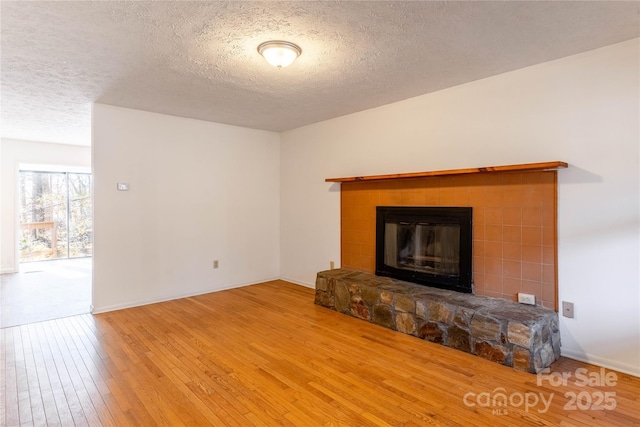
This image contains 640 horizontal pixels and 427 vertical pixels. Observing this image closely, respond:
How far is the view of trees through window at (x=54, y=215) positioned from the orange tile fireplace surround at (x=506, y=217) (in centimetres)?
720

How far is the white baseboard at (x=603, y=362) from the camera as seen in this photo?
2455 mm

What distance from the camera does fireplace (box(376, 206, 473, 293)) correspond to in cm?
332

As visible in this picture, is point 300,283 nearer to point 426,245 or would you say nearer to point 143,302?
point 143,302

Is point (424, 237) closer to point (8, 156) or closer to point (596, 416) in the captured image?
point (596, 416)

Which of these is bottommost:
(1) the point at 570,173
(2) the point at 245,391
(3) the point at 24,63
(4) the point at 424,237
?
(2) the point at 245,391

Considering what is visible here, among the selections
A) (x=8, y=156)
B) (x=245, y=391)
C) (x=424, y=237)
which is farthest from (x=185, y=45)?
(x=8, y=156)

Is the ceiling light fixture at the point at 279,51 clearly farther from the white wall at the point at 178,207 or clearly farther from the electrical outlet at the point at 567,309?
the electrical outlet at the point at 567,309

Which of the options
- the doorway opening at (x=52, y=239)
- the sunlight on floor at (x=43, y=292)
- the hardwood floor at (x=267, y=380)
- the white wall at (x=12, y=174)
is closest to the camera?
the hardwood floor at (x=267, y=380)

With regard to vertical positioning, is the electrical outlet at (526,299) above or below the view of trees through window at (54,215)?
below

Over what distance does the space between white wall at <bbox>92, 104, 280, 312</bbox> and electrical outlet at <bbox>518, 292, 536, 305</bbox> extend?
11.9 feet

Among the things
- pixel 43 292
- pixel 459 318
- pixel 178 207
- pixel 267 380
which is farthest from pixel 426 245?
pixel 43 292

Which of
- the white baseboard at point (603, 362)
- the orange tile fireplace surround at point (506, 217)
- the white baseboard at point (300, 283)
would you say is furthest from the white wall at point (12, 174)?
the white baseboard at point (603, 362)

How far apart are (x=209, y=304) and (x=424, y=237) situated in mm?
2714

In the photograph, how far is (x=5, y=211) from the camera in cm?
608
